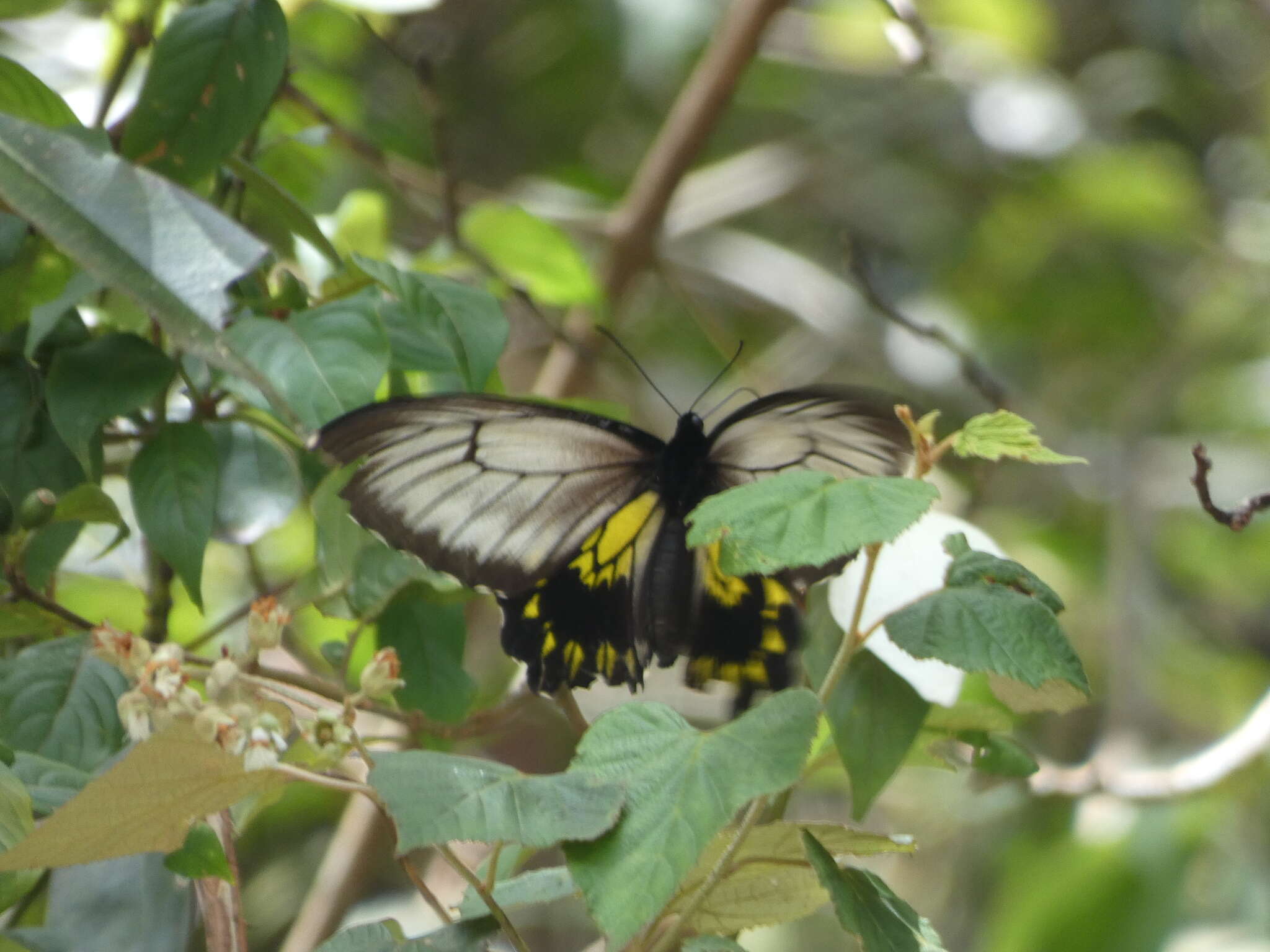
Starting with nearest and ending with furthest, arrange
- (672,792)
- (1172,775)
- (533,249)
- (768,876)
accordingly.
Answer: (672,792)
(768,876)
(533,249)
(1172,775)

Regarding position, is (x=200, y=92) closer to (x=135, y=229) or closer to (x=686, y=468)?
(x=135, y=229)

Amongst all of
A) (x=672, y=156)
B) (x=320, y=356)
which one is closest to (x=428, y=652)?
(x=320, y=356)

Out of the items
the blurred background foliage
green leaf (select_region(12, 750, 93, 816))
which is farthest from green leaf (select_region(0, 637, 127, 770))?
the blurred background foliage

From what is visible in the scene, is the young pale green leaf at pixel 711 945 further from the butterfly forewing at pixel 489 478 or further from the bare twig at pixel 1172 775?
the bare twig at pixel 1172 775

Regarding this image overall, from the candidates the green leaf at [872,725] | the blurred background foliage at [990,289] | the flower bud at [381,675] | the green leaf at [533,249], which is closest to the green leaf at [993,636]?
the green leaf at [872,725]

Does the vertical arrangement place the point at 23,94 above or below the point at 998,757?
above

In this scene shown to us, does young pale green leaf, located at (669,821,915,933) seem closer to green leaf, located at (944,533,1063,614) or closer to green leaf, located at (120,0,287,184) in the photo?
green leaf, located at (944,533,1063,614)
